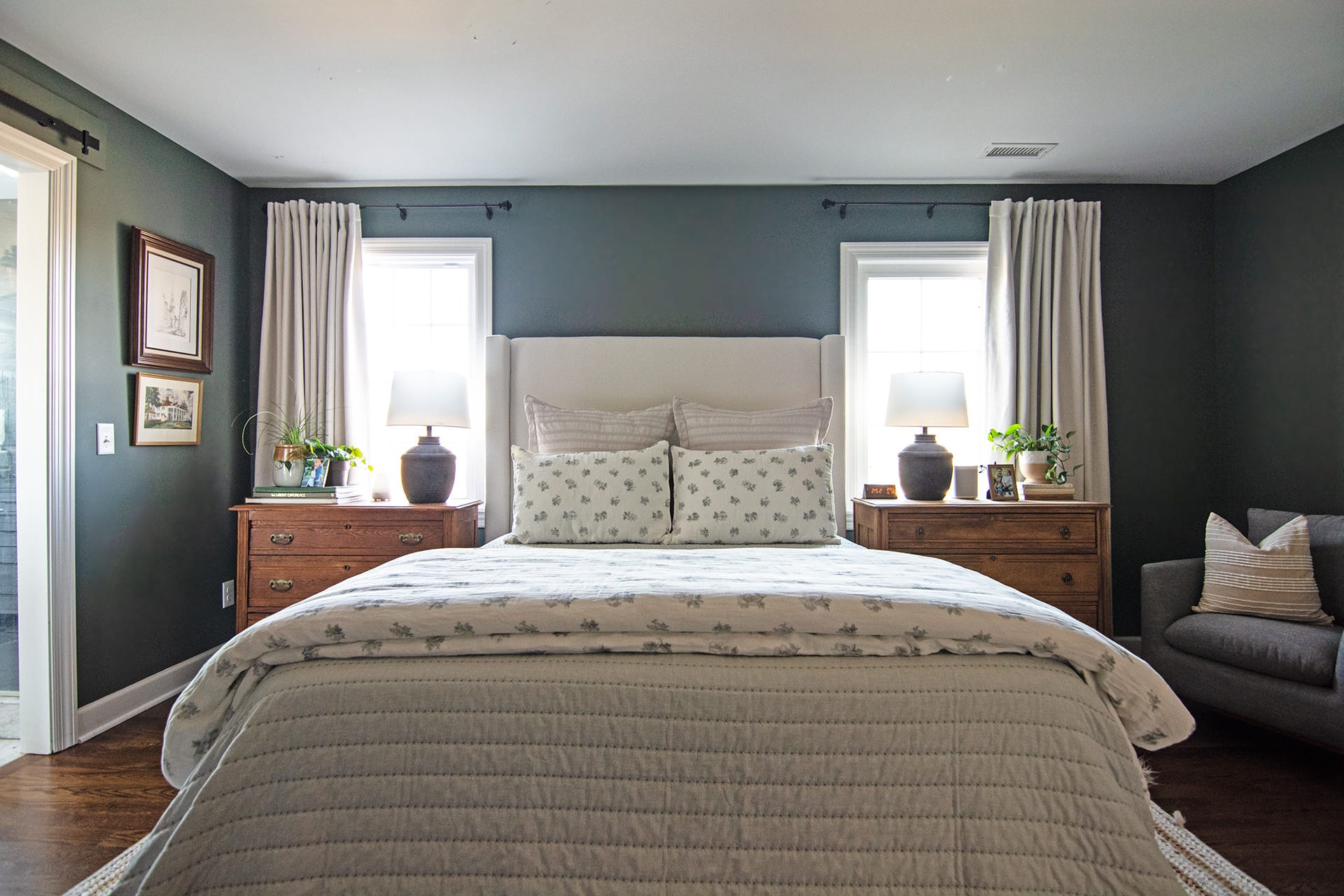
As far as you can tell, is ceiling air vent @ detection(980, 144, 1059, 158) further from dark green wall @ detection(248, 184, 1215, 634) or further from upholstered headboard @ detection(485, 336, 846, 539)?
upholstered headboard @ detection(485, 336, 846, 539)

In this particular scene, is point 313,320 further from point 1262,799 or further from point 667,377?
point 1262,799

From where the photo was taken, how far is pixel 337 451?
3.33m

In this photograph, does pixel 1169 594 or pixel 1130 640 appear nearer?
pixel 1169 594

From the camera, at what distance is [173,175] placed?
3.10m

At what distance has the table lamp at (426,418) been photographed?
317 cm

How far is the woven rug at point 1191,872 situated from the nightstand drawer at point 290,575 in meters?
1.29

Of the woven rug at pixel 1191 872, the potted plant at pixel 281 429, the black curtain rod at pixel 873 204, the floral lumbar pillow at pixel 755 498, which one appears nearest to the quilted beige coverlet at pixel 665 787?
the woven rug at pixel 1191 872

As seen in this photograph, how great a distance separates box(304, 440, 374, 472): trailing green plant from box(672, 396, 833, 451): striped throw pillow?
160 cm

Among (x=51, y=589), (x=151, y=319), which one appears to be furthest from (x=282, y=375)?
(x=51, y=589)

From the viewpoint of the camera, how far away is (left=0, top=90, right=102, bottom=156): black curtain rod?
7.55 ft

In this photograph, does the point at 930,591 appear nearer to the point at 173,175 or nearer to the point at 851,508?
the point at 851,508

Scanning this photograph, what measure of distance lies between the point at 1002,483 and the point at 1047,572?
0.46 m

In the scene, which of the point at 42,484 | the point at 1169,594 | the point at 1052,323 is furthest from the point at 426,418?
the point at 1169,594

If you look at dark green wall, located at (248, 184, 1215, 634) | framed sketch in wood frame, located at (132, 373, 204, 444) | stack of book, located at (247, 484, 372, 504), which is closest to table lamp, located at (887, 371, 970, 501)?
dark green wall, located at (248, 184, 1215, 634)
